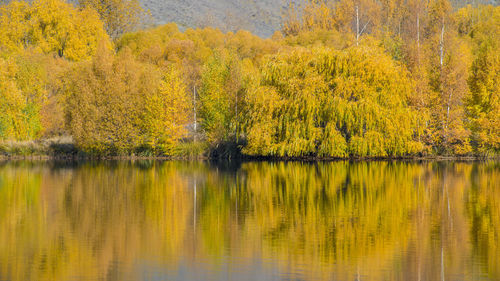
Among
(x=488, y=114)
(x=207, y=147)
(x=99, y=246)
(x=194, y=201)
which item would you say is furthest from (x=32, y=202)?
(x=488, y=114)

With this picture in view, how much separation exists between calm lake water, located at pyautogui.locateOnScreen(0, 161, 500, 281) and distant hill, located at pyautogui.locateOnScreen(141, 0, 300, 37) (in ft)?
313

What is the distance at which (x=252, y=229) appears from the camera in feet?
51.2

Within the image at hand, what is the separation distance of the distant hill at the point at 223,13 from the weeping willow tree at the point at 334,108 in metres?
76.5

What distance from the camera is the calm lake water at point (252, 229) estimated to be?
11.5 meters

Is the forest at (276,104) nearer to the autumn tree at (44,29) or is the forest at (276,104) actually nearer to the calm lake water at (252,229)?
the autumn tree at (44,29)

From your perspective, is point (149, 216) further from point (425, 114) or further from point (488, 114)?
point (488, 114)

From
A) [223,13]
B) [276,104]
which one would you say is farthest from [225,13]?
[276,104]

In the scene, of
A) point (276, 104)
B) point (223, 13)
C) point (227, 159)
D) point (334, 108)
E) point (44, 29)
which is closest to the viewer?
point (334, 108)

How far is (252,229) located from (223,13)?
442 feet

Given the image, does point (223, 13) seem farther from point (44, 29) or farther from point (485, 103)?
point (485, 103)

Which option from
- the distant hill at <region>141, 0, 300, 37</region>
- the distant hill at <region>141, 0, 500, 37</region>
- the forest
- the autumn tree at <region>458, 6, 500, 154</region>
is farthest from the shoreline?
the distant hill at <region>141, 0, 300, 37</region>

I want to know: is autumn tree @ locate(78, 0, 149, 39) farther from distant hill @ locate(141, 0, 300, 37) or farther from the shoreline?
the shoreline

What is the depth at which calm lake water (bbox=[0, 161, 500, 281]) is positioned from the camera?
11.5 metres

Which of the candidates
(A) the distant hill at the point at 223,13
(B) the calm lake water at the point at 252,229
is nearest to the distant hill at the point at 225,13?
(A) the distant hill at the point at 223,13
